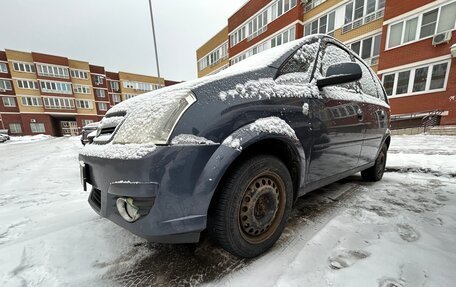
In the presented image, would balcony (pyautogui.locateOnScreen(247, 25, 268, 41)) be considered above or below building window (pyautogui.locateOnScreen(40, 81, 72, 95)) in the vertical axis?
above

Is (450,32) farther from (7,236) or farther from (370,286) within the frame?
(7,236)

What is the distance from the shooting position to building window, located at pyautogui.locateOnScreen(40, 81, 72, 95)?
33812 millimetres

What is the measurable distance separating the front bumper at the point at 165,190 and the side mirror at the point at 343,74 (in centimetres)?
132

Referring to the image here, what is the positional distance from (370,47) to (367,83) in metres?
14.5

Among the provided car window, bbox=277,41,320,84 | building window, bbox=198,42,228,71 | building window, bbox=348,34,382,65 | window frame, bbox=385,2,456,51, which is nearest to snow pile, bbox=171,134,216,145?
car window, bbox=277,41,320,84

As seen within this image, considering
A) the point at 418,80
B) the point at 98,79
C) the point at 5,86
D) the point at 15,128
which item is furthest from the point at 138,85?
the point at 418,80

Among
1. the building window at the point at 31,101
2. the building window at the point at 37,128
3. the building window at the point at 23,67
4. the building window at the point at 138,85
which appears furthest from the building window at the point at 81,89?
the building window at the point at 37,128

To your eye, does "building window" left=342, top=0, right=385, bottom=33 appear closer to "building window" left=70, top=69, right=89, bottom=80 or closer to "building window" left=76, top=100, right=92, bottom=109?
"building window" left=70, top=69, right=89, bottom=80

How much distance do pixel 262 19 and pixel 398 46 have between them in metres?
11.9

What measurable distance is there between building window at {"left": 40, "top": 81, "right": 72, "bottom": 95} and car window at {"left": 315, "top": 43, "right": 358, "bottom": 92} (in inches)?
1766

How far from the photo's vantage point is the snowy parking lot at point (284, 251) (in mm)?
1397

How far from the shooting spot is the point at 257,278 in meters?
1.38

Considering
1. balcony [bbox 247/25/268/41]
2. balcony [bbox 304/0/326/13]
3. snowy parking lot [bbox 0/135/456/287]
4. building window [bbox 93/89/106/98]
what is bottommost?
snowy parking lot [bbox 0/135/456/287]

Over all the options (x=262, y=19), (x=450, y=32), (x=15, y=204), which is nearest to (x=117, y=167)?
(x=15, y=204)
